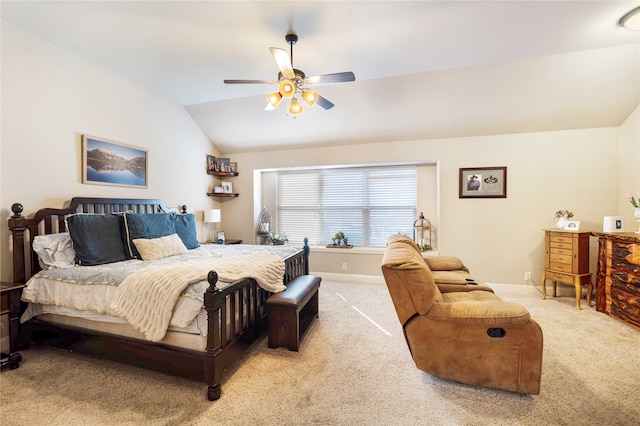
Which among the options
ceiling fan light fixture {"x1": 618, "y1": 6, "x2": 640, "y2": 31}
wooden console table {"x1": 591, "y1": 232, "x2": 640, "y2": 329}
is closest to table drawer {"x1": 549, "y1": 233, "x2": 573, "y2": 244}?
wooden console table {"x1": 591, "y1": 232, "x2": 640, "y2": 329}

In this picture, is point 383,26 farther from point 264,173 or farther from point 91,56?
point 264,173

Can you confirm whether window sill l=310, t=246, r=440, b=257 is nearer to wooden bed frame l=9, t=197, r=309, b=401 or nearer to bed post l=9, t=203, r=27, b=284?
wooden bed frame l=9, t=197, r=309, b=401

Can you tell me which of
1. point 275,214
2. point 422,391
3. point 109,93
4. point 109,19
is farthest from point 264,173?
point 422,391

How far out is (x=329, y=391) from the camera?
1.91 metres

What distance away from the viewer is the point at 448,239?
14.0 feet

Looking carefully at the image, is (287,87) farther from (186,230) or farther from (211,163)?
(211,163)

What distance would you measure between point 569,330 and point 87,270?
4697 millimetres

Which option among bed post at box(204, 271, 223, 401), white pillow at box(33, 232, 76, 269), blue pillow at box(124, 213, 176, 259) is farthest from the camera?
blue pillow at box(124, 213, 176, 259)

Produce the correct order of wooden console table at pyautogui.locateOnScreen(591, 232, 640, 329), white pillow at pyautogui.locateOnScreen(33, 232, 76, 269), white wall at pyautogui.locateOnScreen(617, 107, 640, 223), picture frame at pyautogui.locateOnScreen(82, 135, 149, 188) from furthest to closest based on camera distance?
white wall at pyautogui.locateOnScreen(617, 107, 640, 223) → picture frame at pyautogui.locateOnScreen(82, 135, 149, 188) → wooden console table at pyautogui.locateOnScreen(591, 232, 640, 329) → white pillow at pyautogui.locateOnScreen(33, 232, 76, 269)

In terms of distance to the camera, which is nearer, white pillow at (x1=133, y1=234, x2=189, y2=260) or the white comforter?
the white comforter

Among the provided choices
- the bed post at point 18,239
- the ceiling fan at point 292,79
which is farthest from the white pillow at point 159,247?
the ceiling fan at point 292,79

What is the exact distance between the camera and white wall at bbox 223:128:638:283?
3.72m

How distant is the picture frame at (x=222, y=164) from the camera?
5.08 meters

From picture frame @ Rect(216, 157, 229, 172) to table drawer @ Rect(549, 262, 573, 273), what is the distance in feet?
17.5
